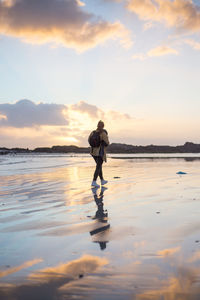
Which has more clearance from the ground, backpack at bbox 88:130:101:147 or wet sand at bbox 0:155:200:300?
backpack at bbox 88:130:101:147

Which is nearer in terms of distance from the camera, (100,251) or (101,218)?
(100,251)

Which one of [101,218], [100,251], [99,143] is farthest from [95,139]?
[100,251]

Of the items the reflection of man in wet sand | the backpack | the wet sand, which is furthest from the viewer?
the backpack

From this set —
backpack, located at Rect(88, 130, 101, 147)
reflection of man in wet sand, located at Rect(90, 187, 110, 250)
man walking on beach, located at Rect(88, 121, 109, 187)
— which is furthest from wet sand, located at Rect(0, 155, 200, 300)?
backpack, located at Rect(88, 130, 101, 147)

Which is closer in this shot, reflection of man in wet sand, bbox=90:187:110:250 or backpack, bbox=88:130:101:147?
reflection of man in wet sand, bbox=90:187:110:250

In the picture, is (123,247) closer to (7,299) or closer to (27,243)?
(27,243)

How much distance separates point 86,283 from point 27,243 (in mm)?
1408

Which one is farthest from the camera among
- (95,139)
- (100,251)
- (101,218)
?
(95,139)

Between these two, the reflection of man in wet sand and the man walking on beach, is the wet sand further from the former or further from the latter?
the man walking on beach

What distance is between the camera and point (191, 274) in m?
2.67

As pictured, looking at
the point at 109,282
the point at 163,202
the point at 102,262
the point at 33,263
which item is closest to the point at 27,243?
the point at 33,263

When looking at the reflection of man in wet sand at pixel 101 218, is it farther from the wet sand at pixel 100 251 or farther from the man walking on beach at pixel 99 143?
the man walking on beach at pixel 99 143

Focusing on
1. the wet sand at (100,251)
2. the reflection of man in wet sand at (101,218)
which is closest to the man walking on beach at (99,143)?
the reflection of man in wet sand at (101,218)

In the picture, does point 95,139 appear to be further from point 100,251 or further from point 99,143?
point 100,251
